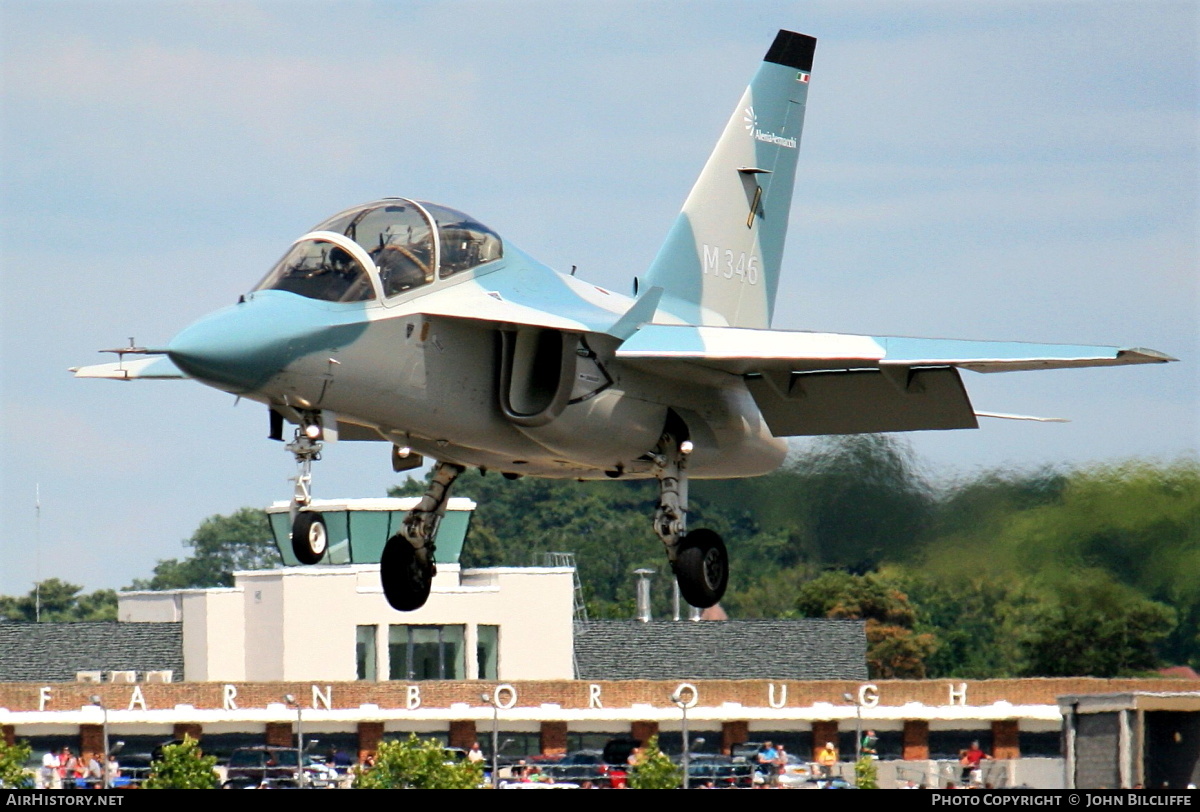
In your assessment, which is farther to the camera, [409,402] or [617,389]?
[617,389]

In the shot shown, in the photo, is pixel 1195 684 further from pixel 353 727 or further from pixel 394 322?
pixel 394 322

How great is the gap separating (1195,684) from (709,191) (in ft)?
84.9

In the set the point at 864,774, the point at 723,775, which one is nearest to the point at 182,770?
the point at 723,775

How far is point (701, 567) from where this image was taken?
1780cm

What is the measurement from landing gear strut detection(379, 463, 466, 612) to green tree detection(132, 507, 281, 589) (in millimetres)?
94951

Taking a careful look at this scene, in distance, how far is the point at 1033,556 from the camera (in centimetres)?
3569

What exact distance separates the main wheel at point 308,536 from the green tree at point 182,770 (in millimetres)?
18815

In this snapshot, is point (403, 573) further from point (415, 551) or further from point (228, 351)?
point (228, 351)

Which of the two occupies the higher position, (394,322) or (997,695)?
(394,322)

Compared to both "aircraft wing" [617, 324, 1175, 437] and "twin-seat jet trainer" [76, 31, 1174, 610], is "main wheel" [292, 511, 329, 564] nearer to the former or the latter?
"twin-seat jet trainer" [76, 31, 1174, 610]

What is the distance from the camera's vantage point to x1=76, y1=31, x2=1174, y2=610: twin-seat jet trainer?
15.4 metres

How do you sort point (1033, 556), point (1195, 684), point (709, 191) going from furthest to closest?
point (1195, 684), point (1033, 556), point (709, 191)

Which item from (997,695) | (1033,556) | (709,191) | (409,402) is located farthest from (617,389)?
(997,695)

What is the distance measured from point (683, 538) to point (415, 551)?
2715 millimetres
